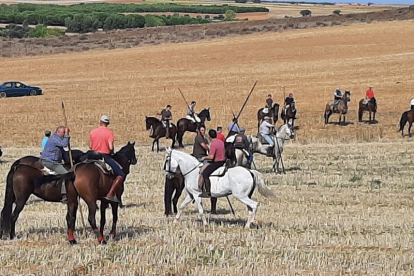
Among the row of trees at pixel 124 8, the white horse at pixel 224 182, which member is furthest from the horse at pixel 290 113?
the row of trees at pixel 124 8

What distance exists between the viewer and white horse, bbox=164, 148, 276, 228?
46.3ft

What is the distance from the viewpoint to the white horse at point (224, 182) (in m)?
14.1

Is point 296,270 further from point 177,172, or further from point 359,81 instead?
point 359,81

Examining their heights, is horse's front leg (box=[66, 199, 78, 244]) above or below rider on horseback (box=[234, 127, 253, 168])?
Result: below

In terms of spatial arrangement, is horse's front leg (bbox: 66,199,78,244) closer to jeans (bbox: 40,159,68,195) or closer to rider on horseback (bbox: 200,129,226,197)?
jeans (bbox: 40,159,68,195)

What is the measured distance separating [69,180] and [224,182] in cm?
331

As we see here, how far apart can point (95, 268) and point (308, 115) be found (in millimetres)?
31204

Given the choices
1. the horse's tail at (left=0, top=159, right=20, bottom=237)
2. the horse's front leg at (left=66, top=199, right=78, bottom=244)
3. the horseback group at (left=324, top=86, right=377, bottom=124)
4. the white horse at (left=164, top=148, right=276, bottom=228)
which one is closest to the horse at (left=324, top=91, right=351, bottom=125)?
the horseback group at (left=324, top=86, right=377, bottom=124)

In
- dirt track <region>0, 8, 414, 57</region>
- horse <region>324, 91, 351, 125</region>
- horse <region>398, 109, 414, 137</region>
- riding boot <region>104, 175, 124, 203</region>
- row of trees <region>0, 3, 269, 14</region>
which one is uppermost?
row of trees <region>0, 3, 269, 14</region>

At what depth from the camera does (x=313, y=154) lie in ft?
92.0

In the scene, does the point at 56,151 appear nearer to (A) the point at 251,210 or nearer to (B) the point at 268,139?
(A) the point at 251,210

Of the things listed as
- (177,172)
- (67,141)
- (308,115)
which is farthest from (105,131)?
(308,115)

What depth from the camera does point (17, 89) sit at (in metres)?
52.0

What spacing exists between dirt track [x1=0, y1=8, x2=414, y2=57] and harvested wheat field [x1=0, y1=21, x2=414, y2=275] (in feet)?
13.0
